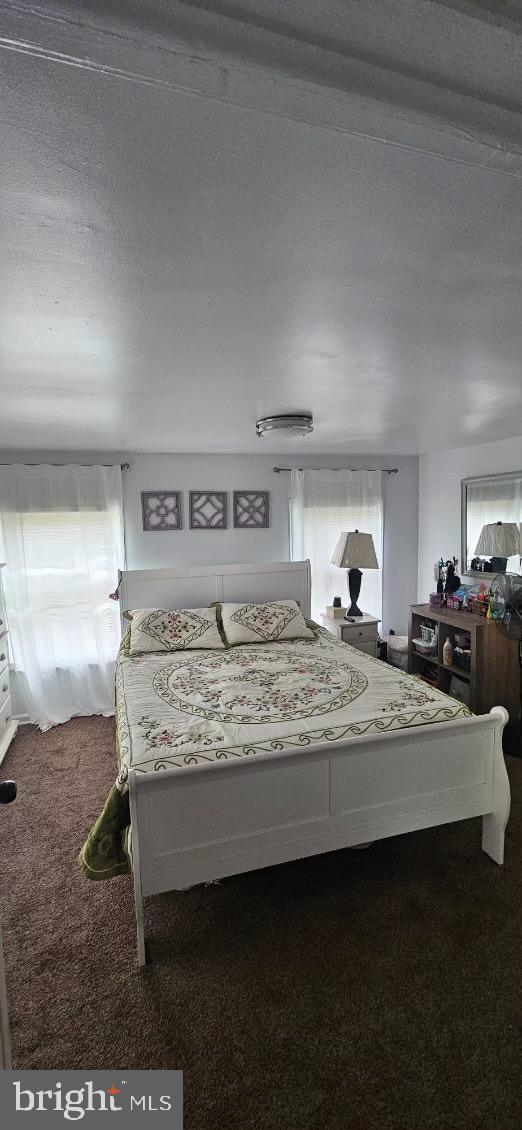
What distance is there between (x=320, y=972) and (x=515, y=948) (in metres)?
0.69

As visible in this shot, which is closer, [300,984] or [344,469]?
[300,984]

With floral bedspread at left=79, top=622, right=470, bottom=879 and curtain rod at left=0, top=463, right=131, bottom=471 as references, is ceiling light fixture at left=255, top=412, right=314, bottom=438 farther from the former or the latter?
curtain rod at left=0, top=463, right=131, bottom=471

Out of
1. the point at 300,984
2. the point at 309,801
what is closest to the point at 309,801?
the point at 309,801

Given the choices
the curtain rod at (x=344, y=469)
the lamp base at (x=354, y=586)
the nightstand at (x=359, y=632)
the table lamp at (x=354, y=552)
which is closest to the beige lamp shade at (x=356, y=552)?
the table lamp at (x=354, y=552)

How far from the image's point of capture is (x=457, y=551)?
4.27 metres

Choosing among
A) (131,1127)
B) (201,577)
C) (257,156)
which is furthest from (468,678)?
(257,156)

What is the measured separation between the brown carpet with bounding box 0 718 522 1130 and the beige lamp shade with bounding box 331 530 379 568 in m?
2.22

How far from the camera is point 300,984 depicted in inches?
64.0

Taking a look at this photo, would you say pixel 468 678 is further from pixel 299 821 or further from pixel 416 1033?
pixel 416 1033

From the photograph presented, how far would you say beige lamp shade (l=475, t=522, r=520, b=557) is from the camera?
11.5 feet

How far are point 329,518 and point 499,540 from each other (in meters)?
1.47

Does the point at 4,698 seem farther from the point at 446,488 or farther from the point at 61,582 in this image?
the point at 446,488

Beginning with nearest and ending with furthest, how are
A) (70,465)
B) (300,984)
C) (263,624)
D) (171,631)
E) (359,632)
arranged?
1. (300,984)
2. (171,631)
3. (263,624)
4. (70,465)
5. (359,632)

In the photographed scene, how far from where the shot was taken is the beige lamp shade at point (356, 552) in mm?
4215
